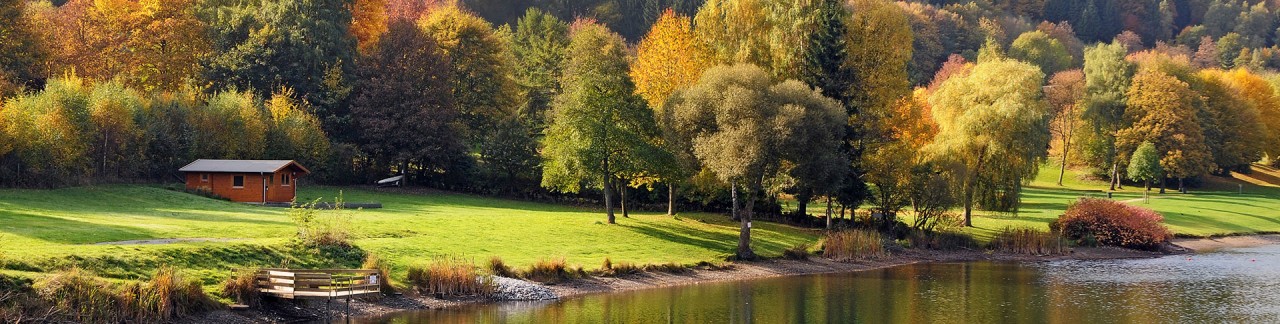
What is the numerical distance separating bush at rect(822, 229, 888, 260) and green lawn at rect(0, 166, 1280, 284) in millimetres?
2864

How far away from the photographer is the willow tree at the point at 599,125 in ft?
211

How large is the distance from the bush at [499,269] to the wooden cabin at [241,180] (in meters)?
28.1

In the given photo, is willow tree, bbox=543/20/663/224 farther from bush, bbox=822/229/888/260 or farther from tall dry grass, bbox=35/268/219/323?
tall dry grass, bbox=35/268/219/323

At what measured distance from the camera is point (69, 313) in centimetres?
3338

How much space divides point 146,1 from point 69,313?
206ft

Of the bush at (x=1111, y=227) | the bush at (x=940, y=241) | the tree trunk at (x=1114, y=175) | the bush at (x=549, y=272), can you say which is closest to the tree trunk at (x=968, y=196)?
the bush at (x=940, y=241)

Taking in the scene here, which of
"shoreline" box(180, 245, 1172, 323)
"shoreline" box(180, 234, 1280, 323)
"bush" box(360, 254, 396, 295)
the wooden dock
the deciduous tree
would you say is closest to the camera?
the wooden dock

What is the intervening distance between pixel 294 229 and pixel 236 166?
71.4 ft

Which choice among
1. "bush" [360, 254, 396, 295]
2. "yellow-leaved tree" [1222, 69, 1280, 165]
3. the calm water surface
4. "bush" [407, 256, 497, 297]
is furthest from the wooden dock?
"yellow-leaved tree" [1222, 69, 1280, 165]

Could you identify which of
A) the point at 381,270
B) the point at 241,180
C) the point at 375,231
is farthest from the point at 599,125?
the point at 241,180

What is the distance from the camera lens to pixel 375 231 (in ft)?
179

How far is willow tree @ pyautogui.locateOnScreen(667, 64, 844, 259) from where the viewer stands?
188ft

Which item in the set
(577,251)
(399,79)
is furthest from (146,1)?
(577,251)

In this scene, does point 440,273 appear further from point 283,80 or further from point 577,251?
point 283,80
